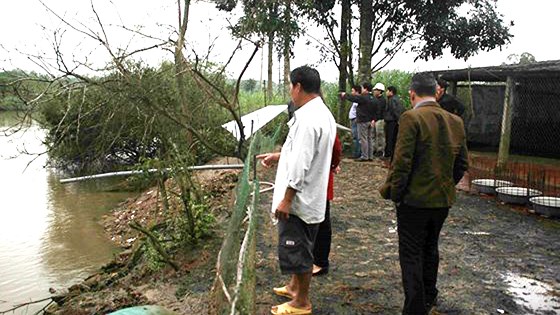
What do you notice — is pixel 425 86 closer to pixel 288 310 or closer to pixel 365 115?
pixel 288 310

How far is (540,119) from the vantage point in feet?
41.5

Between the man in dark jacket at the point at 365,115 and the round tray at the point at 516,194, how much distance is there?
11.7 ft

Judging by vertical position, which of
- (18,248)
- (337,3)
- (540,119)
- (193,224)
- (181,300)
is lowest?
(18,248)

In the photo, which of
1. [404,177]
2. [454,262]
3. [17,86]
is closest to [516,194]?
[454,262]

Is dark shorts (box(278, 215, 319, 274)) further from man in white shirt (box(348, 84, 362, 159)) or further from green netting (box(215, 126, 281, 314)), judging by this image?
man in white shirt (box(348, 84, 362, 159))

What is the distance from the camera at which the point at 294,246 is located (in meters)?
3.26

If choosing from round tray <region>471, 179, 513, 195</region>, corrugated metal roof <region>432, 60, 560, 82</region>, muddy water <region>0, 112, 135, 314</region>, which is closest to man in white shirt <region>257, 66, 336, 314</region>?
muddy water <region>0, 112, 135, 314</region>

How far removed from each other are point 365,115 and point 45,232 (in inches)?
265

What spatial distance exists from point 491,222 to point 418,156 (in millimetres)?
3783

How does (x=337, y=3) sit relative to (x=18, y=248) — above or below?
above

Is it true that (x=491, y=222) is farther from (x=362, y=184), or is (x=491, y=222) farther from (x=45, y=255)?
(x=45, y=255)

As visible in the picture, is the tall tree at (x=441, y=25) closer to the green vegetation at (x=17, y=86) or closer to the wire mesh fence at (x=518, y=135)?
the wire mesh fence at (x=518, y=135)

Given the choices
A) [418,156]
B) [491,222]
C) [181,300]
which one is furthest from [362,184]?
[418,156]

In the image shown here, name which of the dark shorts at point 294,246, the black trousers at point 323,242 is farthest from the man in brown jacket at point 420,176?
the black trousers at point 323,242
